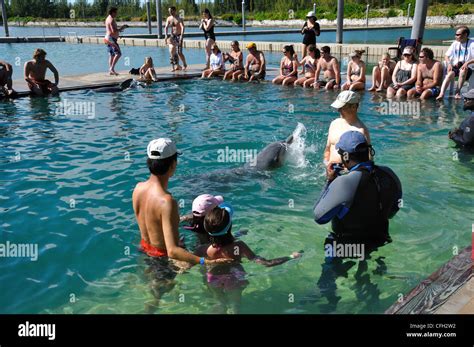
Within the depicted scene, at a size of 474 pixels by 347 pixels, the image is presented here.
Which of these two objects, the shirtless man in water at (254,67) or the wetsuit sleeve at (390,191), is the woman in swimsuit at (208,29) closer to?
the shirtless man in water at (254,67)

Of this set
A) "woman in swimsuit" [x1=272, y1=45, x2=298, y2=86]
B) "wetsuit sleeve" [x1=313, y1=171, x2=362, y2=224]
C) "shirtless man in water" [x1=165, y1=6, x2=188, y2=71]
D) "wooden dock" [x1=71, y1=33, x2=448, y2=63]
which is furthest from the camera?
"wooden dock" [x1=71, y1=33, x2=448, y2=63]

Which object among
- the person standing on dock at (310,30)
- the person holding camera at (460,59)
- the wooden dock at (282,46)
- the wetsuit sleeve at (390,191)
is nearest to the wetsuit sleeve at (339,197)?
the wetsuit sleeve at (390,191)

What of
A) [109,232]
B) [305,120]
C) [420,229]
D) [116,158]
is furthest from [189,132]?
[420,229]

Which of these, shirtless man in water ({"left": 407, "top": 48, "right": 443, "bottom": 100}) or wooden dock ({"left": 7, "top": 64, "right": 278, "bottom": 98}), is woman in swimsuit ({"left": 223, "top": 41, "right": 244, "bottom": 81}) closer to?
wooden dock ({"left": 7, "top": 64, "right": 278, "bottom": 98})

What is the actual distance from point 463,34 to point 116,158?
9126mm

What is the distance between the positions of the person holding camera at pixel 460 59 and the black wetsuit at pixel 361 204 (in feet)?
30.4

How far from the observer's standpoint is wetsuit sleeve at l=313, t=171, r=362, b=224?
3750 millimetres

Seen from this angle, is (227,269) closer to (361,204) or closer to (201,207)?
(201,207)

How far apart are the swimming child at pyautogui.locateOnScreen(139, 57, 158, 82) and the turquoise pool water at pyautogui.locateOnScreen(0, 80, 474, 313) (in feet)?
11.9

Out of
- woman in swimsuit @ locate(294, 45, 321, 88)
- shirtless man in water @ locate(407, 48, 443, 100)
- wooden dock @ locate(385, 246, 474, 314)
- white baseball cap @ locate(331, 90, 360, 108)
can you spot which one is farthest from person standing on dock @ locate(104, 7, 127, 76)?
wooden dock @ locate(385, 246, 474, 314)

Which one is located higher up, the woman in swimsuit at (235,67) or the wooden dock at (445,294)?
the woman in swimsuit at (235,67)

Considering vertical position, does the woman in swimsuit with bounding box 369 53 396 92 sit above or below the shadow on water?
above

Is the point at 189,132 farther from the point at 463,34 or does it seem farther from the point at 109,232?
the point at 463,34

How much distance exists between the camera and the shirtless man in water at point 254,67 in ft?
53.3
